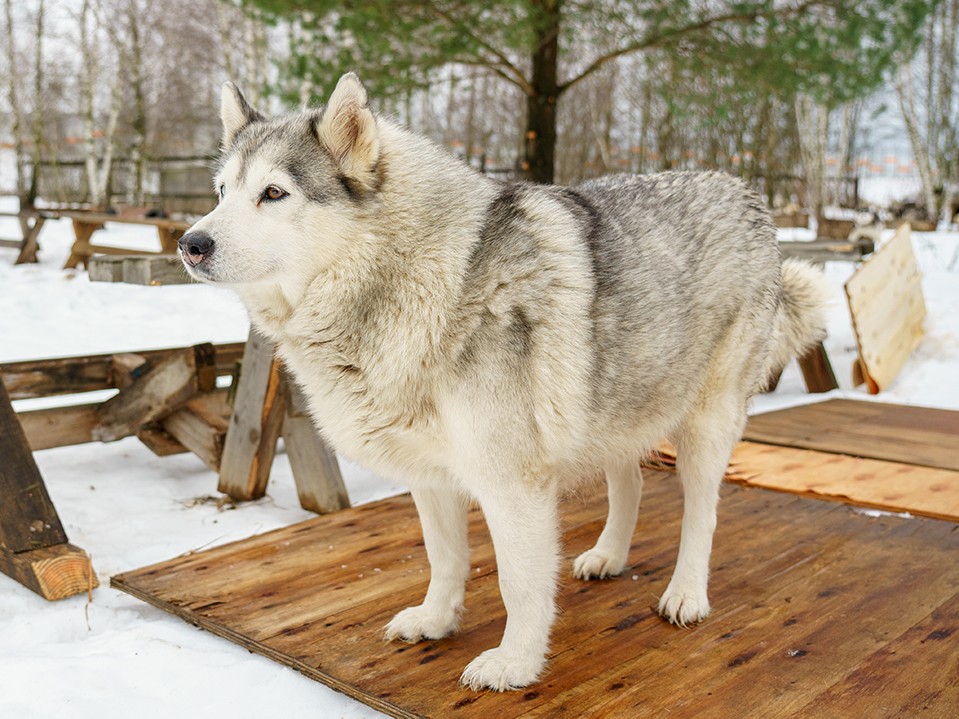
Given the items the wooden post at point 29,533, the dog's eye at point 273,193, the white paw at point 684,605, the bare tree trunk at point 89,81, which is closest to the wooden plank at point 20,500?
the wooden post at point 29,533

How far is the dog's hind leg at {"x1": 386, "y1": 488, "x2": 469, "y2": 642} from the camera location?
246cm

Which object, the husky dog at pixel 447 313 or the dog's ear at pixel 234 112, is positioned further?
the dog's ear at pixel 234 112

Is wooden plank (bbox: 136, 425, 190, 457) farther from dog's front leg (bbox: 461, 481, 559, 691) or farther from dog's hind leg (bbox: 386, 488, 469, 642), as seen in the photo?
dog's front leg (bbox: 461, 481, 559, 691)

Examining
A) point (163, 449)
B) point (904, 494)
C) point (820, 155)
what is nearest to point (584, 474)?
point (904, 494)

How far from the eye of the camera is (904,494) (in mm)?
3328

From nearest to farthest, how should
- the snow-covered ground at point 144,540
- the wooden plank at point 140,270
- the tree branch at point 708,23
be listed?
the snow-covered ground at point 144,540, the wooden plank at point 140,270, the tree branch at point 708,23

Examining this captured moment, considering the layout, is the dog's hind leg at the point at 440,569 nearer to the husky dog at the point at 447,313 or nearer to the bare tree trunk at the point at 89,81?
the husky dog at the point at 447,313

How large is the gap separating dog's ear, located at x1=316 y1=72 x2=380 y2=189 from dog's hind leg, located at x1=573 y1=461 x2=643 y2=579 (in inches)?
52.8

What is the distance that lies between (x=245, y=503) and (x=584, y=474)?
2194 mm

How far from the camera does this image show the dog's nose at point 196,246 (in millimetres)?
1990

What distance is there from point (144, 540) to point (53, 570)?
2.24 ft

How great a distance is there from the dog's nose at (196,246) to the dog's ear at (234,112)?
1.50 ft

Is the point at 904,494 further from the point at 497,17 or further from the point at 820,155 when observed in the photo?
the point at 820,155

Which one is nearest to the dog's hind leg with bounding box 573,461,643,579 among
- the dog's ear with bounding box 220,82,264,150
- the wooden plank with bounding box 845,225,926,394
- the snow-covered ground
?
the snow-covered ground
